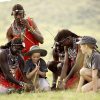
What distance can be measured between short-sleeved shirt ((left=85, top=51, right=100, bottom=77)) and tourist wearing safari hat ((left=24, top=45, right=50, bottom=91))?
1361 mm

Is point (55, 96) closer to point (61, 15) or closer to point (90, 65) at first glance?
point (90, 65)

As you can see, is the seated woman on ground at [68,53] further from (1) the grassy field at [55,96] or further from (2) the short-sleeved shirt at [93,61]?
(1) the grassy field at [55,96]

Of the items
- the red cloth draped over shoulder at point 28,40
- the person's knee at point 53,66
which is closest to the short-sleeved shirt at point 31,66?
the red cloth draped over shoulder at point 28,40

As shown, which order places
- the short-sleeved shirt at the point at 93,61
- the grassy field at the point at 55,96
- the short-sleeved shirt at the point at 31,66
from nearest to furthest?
the grassy field at the point at 55,96 < the short-sleeved shirt at the point at 93,61 < the short-sleeved shirt at the point at 31,66

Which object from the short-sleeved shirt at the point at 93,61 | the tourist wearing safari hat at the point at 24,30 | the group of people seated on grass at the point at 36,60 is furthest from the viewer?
the tourist wearing safari hat at the point at 24,30

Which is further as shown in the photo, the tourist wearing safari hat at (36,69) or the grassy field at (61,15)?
the grassy field at (61,15)

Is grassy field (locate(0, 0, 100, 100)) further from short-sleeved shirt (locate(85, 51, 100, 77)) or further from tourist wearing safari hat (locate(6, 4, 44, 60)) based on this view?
short-sleeved shirt (locate(85, 51, 100, 77))

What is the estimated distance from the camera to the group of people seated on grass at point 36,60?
11570mm

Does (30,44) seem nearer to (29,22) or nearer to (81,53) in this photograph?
(29,22)

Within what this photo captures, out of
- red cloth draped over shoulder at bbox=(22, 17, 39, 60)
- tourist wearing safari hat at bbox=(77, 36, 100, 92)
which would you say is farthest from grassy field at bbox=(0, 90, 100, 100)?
red cloth draped over shoulder at bbox=(22, 17, 39, 60)

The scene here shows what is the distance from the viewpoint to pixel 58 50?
12.9 m

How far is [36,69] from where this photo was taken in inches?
478

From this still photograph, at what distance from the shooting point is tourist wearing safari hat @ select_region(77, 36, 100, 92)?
11.3 m

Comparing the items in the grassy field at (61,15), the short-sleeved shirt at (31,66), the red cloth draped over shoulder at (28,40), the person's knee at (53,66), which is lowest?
the grassy field at (61,15)
